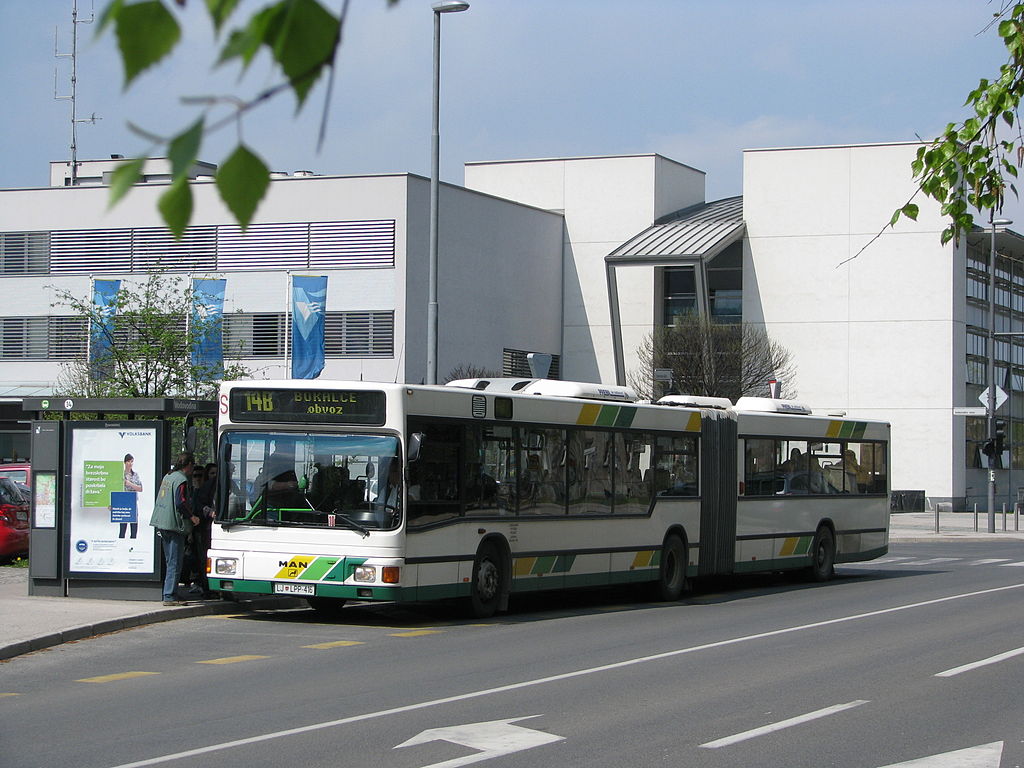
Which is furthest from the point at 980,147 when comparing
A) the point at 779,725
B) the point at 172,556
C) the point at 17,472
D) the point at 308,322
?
the point at 308,322

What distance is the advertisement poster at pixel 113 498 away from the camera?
16.7 metres

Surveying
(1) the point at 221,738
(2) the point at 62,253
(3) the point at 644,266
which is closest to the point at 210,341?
(1) the point at 221,738

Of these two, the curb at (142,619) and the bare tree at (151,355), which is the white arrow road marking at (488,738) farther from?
the bare tree at (151,355)

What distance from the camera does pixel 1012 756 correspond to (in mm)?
8375

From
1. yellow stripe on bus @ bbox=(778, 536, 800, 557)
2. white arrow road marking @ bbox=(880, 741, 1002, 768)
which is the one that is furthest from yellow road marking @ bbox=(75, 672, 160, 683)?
yellow stripe on bus @ bbox=(778, 536, 800, 557)

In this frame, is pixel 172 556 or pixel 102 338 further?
pixel 102 338

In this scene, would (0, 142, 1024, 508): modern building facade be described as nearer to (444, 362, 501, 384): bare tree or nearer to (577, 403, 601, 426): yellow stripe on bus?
(444, 362, 501, 384): bare tree

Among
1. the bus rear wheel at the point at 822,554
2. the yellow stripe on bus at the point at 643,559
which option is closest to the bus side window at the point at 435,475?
the yellow stripe on bus at the point at 643,559

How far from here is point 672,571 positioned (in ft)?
65.0

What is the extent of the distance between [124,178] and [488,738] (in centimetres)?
687

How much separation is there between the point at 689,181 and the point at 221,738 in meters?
57.3

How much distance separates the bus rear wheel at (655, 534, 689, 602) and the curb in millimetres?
4763

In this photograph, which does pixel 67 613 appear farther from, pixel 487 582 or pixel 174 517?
pixel 487 582

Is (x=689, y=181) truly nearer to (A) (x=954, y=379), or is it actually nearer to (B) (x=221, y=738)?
(A) (x=954, y=379)
